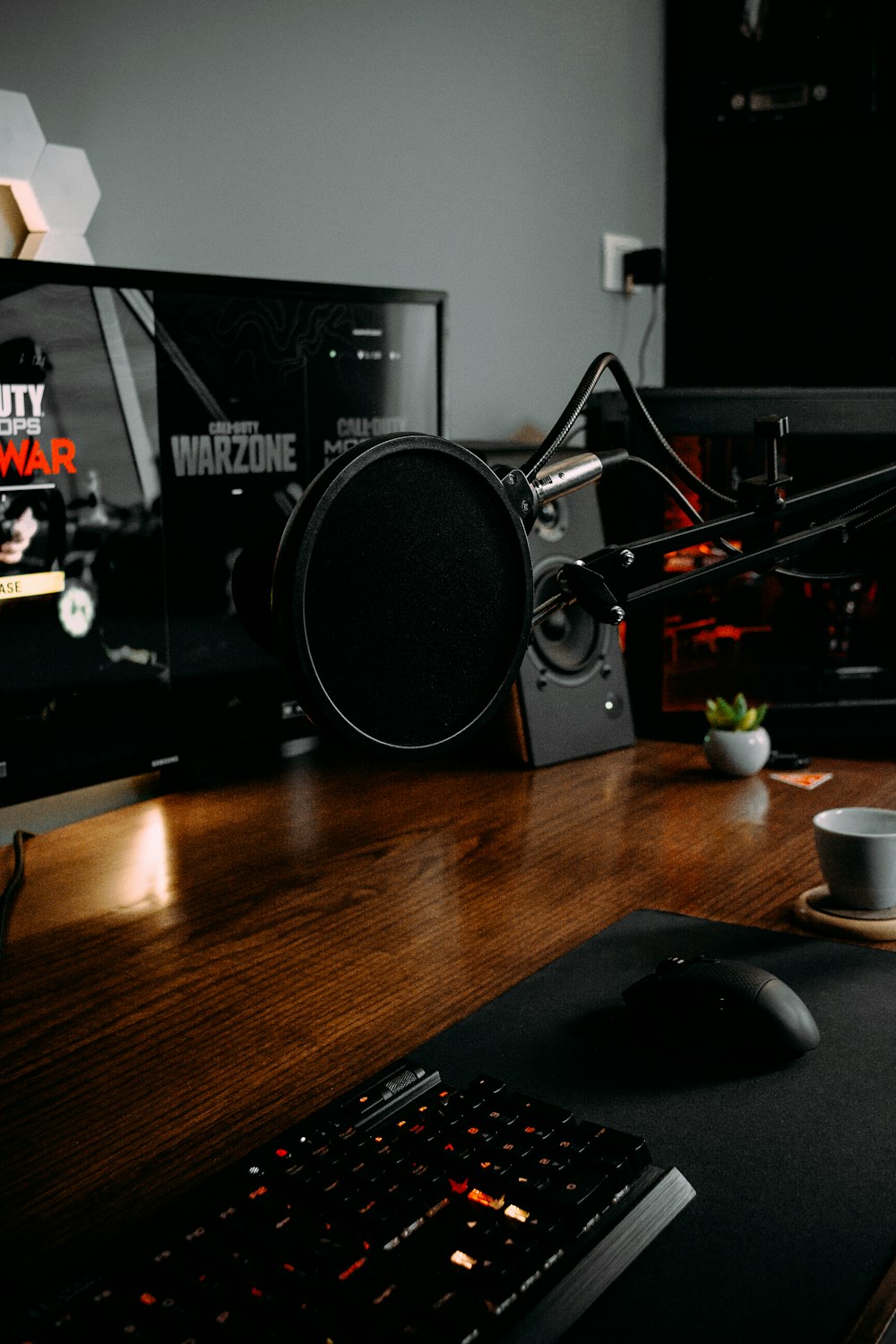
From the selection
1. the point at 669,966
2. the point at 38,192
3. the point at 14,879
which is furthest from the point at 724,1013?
the point at 38,192

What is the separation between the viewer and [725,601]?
1820 mm

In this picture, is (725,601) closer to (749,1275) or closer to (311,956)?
(311,956)

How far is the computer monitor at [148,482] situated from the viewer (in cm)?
108

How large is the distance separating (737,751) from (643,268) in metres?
1.14

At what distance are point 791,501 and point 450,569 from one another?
0.67 ft

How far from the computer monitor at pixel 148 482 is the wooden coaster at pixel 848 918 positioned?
48 centimetres

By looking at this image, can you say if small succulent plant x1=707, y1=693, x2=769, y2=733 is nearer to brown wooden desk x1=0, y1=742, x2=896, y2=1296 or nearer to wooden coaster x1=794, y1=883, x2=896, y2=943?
brown wooden desk x1=0, y1=742, x2=896, y2=1296

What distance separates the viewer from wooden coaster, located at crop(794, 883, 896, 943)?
95cm

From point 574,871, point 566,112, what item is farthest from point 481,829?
point 566,112

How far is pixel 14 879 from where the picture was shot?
3.58 ft

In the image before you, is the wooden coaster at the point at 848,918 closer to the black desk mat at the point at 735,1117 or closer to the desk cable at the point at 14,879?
the black desk mat at the point at 735,1117

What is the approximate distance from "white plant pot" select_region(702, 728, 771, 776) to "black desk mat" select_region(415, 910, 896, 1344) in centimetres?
45

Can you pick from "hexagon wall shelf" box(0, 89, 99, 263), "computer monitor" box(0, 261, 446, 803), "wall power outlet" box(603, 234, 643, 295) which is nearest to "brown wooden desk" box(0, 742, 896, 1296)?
"computer monitor" box(0, 261, 446, 803)

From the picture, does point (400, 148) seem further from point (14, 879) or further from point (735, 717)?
point (14, 879)
